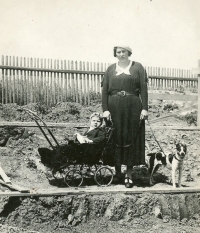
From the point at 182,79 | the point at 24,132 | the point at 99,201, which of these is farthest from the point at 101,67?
the point at 99,201

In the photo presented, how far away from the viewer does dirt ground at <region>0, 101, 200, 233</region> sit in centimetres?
503

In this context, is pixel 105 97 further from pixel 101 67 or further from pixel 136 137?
pixel 101 67

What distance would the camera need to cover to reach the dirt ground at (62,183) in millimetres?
5027

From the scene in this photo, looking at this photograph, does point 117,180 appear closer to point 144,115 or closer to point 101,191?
point 101,191

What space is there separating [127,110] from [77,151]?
3.39ft

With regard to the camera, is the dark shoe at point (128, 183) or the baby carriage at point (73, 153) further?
the dark shoe at point (128, 183)

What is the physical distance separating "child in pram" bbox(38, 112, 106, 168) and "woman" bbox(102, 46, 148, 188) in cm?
31

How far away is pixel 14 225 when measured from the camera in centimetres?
490

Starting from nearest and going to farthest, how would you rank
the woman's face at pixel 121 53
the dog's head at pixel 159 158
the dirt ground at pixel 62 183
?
the dirt ground at pixel 62 183, the woman's face at pixel 121 53, the dog's head at pixel 159 158

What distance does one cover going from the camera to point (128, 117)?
5.79m

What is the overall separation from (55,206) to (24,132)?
Result: 301 centimetres

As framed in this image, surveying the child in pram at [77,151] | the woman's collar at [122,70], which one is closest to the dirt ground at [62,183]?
the child in pram at [77,151]

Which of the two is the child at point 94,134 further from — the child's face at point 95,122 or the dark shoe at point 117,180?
the dark shoe at point 117,180

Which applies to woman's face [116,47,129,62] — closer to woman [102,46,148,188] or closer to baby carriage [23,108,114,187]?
woman [102,46,148,188]
